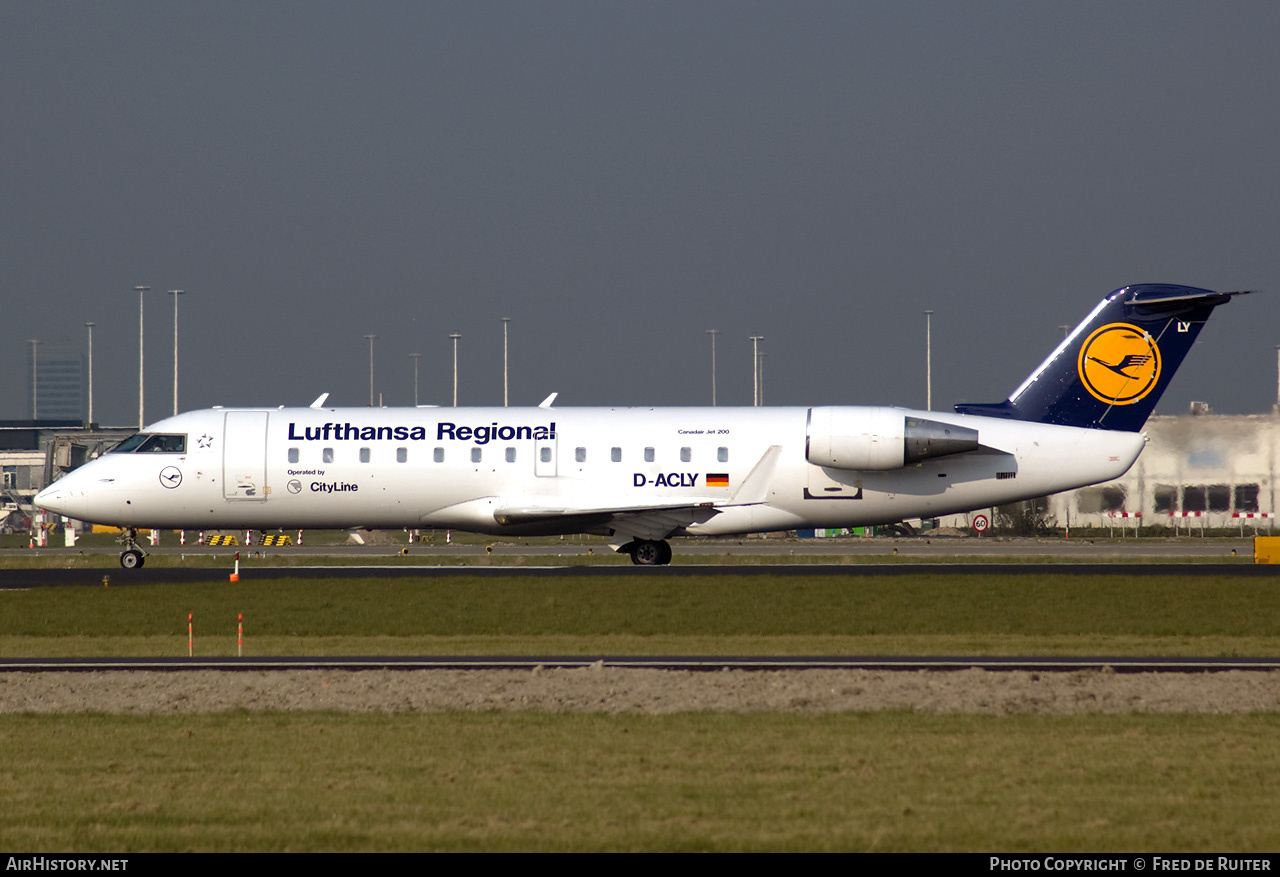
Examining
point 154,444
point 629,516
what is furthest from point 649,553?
point 154,444

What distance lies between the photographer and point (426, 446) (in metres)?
39.5

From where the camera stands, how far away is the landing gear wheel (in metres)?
39.4

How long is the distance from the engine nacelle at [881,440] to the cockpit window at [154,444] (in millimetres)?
17068

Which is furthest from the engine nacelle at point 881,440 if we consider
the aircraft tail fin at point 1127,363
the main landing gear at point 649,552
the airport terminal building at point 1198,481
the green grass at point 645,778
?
the airport terminal building at point 1198,481

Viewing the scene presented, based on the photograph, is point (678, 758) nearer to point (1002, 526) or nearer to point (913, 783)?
point (913, 783)

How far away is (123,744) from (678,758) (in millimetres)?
5447

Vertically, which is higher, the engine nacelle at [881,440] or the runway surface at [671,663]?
the engine nacelle at [881,440]

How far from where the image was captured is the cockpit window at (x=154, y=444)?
133 feet

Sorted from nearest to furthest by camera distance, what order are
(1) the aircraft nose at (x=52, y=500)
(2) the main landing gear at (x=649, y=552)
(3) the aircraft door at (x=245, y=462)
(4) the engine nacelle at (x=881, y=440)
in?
(4) the engine nacelle at (x=881, y=440), (2) the main landing gear at (x=649, y=552), (3) the aircraft door at (x=245, y=462), (1) the aircraft nose at (x=52, y=500)

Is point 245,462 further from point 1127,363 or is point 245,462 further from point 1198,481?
point 1198,481

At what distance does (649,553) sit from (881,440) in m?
6.79

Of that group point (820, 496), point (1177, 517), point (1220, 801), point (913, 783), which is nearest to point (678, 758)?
point (913, 783)

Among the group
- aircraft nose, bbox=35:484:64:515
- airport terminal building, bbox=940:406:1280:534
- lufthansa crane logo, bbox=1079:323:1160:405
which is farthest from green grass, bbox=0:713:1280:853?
airport terminal building, bbox=940:406:1280:534

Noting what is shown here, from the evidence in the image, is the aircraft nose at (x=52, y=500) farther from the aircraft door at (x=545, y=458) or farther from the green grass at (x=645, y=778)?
the green grass at (x=645, y=778)
